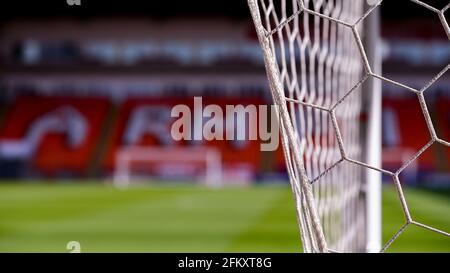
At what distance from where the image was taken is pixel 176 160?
1128cm

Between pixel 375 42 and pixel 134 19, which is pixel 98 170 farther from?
pixel 375 42

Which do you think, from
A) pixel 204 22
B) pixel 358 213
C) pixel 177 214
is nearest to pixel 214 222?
pixel 177 214

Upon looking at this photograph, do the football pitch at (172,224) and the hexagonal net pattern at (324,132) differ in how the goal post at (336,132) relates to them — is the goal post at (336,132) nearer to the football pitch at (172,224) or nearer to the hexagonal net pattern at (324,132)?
the hexagonal net pattern at (324,132)

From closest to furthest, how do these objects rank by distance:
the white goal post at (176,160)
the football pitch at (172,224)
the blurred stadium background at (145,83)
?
the football pitch at (172,224), the white goal post at (176,160), the blurred stadium background at (145,83)

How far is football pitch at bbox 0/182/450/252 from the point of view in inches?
127

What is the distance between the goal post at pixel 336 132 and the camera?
34.0 inches

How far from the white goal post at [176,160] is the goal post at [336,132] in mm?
9119

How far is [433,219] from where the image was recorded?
4391 millimetres

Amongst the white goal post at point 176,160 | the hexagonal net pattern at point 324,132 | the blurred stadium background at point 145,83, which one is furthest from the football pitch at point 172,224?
the blurred stadium background at point 145,83

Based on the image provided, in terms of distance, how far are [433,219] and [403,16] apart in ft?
28.1

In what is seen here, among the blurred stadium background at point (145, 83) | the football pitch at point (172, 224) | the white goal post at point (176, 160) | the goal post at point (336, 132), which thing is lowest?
the goal post at point (336, 132)

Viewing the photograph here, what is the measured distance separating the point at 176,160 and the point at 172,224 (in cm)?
706

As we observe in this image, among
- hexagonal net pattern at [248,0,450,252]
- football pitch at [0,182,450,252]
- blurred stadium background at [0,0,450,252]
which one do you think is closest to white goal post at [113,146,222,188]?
blurred stadium background at [0,0,450,252]

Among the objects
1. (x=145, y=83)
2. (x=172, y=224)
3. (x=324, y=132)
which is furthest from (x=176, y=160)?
(x=324, y=132)
